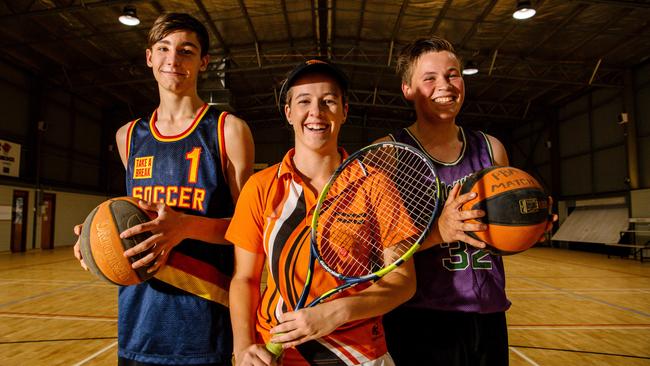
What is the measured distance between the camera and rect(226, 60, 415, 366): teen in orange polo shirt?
1.23 m

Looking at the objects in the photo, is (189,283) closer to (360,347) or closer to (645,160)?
(360,347)

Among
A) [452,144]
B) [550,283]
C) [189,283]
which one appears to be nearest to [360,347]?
[189,283]

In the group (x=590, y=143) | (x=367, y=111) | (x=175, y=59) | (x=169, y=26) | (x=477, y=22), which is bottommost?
(x=175, y=59)

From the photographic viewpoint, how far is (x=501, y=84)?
15.3m

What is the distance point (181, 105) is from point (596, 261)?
44.2 feet

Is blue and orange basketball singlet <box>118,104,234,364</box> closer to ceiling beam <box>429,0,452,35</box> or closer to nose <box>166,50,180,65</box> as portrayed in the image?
nose <box>166,50,180,65</box>

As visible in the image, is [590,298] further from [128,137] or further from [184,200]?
[128,137]

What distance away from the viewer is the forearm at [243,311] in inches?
54.2

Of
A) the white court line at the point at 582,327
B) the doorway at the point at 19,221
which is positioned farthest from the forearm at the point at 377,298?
the doorway at the point at 19,221

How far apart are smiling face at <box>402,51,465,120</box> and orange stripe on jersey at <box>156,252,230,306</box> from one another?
121 cm

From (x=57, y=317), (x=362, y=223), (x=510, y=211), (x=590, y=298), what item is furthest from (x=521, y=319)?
(x=57, y=317)

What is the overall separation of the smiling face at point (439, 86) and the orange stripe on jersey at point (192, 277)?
3.97 ft

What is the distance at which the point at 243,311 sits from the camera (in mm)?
1415

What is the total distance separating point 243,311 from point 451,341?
88cm
